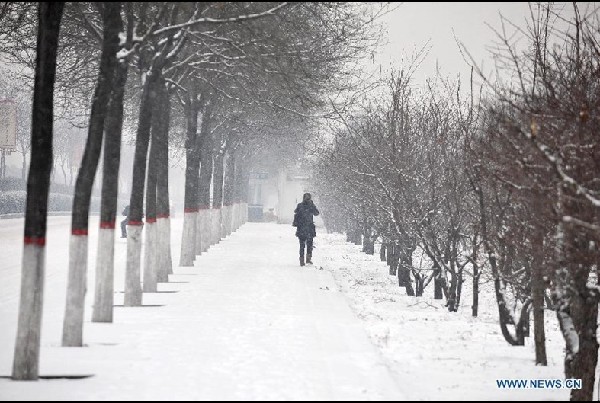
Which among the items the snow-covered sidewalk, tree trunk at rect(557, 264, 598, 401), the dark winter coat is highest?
the dark winter coat

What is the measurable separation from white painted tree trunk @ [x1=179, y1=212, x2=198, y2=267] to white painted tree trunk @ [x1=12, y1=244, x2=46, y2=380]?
14219mm

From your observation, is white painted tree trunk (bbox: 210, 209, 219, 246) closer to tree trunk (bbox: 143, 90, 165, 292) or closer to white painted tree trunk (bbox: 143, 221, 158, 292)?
tree trunk (bbox: 143, 90, 165, 292)

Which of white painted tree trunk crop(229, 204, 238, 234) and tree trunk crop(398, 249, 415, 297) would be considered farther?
white painted tree trunk crop(229, 204, 238, 234)

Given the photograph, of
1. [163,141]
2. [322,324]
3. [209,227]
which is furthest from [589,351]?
[209,227]

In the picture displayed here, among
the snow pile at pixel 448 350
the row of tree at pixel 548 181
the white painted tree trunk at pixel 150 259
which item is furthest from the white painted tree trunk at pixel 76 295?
the white painted tree trunk at pixel 150 259

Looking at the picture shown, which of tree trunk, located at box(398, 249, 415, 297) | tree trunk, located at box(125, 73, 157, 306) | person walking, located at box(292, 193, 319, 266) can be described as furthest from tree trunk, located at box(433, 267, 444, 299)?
tree trunk, located at box(125, 73, 157, 306)

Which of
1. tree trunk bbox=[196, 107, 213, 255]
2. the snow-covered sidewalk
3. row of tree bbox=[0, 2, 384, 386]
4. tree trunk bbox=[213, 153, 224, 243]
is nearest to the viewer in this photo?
the snow-covered sidewalk

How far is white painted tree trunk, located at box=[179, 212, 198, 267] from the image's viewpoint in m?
22.6

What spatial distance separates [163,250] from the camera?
1817 centimetres

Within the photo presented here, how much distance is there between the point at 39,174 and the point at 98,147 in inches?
A: 103

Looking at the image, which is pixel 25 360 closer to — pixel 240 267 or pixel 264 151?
pixel 240 267

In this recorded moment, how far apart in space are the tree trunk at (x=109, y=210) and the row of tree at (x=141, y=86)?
0.01 metres

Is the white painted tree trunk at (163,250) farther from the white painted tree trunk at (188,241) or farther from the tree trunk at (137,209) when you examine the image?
the white painted tree trunk at (188,241)

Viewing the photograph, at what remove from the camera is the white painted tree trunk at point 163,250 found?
17734 millimetres
